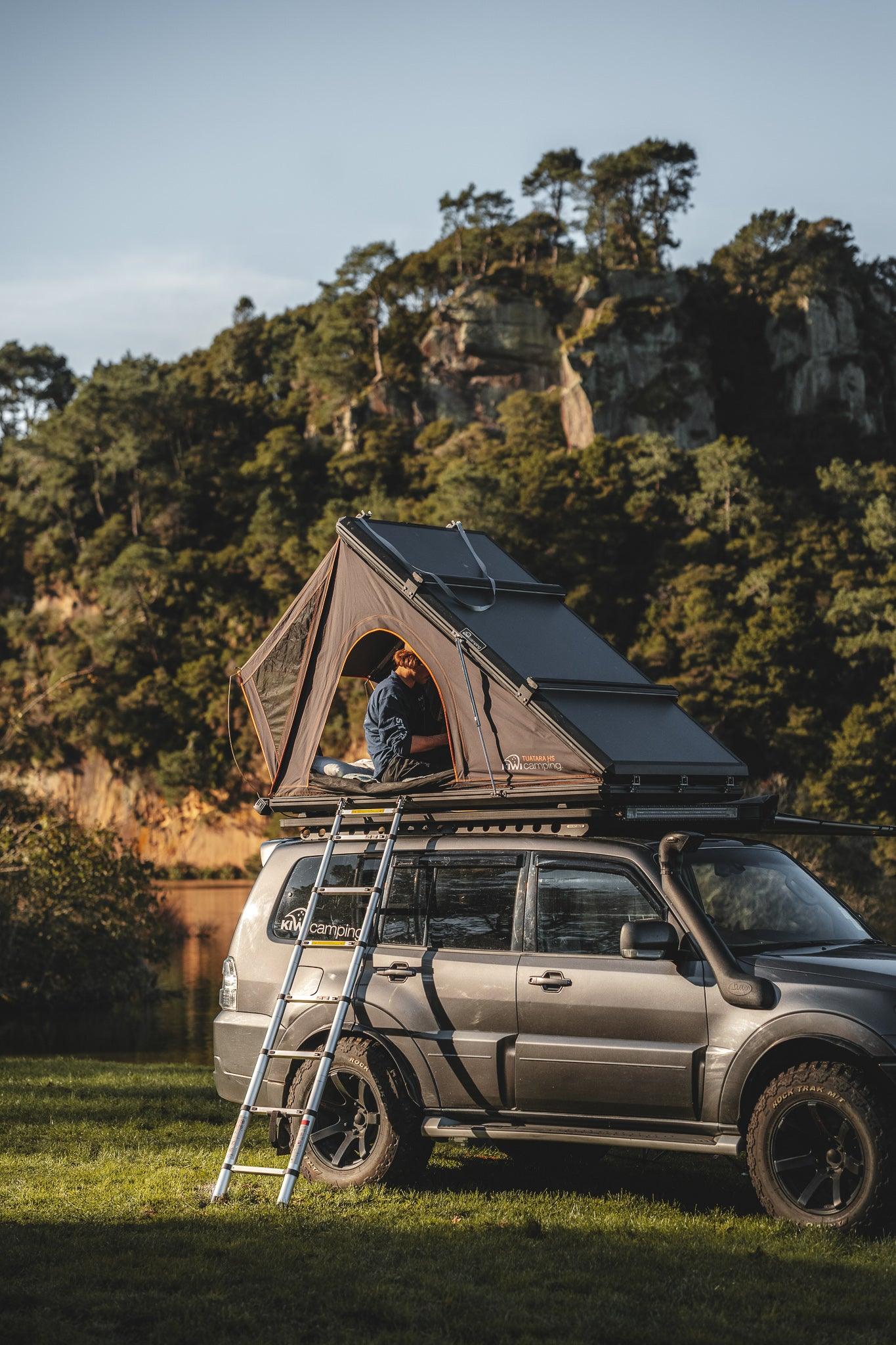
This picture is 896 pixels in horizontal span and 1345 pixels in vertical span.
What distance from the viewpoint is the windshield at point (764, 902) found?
25.6 ft

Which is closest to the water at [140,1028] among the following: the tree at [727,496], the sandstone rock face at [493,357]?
the tree at [727,496]

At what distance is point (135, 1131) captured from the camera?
10430 millimetres

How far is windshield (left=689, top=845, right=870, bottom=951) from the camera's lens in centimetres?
781

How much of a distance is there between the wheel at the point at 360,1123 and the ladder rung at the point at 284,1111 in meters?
0.08

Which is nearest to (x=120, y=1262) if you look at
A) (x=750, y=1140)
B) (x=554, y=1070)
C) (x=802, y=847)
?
(x=554, y=1070)

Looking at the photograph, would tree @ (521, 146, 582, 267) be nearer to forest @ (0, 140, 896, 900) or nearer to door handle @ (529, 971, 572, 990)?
forest @ (0, 140, 896, 900)

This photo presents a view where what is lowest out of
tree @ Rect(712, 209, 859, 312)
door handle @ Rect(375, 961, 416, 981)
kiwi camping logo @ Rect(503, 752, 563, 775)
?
door handle @ Rect(375, 961, 416, 981)

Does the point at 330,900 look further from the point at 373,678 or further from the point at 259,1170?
the point at 373,678

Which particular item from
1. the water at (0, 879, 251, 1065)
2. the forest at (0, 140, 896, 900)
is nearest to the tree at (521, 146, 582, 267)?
the forest at (0, 140, 896, 900)

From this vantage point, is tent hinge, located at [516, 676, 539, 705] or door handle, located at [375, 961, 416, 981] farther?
tent hinge, located at [516, 676, 539, 705]

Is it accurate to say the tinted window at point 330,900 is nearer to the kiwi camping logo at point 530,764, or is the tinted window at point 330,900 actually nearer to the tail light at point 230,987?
the tail light at point 230,987

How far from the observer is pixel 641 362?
91.1 metres

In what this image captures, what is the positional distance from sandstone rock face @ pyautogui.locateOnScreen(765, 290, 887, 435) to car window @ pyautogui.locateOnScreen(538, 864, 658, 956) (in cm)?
9145

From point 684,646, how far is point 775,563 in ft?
24.8
